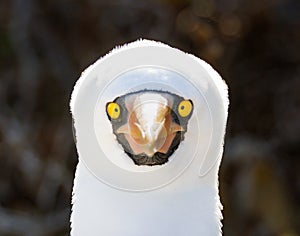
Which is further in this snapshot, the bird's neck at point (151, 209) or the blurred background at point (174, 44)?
the blurred background at point (174, 44)

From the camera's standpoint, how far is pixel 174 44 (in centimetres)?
545

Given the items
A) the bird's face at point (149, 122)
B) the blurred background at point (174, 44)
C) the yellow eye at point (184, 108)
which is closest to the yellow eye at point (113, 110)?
the bird's face at point (149, 122)

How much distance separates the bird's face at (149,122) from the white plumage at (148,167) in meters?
0.02

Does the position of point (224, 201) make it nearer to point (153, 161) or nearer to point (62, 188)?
point (62, 188)

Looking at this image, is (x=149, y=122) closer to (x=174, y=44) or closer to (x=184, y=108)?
(x=184, y=108)

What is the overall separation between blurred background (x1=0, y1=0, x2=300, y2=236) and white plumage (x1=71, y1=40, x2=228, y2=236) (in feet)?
9.25

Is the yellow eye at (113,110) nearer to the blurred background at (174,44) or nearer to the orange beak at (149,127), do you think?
the orange beak at (149,127)

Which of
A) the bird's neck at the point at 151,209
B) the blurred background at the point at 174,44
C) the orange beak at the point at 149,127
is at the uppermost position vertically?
the blurred background at the point at 174,44

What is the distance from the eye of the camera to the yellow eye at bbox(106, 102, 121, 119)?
2566mm

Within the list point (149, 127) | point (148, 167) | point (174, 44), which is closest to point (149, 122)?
point (149, 127)

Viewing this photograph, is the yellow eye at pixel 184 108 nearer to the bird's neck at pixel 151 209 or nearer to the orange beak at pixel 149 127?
the orange beak at pixel 149 127

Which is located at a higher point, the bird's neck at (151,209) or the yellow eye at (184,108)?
the yellow eye at (184,108)

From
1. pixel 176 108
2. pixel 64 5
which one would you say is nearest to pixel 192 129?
pixel 176 108

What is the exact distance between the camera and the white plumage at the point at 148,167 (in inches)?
103
